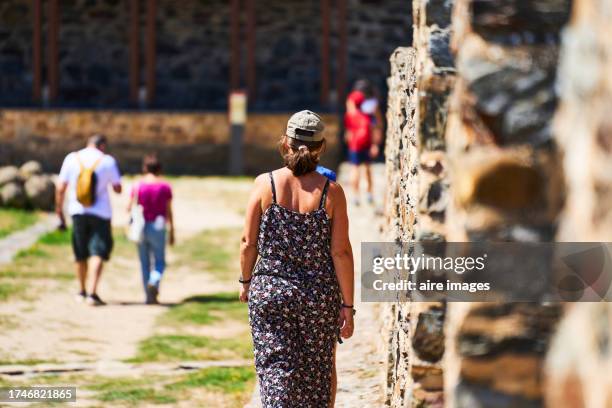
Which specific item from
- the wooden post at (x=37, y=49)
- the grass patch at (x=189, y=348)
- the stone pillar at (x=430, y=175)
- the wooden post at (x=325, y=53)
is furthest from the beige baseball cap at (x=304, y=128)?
the wooden post at (x=37, y=49)

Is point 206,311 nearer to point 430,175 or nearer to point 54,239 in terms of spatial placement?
point 54,239

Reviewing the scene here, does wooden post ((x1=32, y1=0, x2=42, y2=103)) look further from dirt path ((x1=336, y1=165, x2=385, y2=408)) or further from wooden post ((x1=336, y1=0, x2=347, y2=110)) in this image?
dirt path ((x1=336, y1=165, x2=385, y2=408))

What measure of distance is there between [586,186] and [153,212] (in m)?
7.92

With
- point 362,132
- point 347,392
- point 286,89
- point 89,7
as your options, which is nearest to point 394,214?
point 347,392

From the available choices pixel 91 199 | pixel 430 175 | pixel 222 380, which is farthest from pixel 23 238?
pixel 430 175

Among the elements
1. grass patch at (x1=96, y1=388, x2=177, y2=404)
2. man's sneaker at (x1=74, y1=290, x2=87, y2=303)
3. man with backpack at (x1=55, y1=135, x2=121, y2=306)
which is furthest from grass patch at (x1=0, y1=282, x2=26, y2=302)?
grass patch at (x1=96, y1=388, x2=177, y2=404)

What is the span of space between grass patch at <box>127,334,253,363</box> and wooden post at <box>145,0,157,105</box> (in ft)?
35.6

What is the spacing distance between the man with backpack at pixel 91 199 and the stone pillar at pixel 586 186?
7.60 metres

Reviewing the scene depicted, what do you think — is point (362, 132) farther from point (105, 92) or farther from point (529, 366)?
point (529, 366)

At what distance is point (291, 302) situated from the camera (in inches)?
195

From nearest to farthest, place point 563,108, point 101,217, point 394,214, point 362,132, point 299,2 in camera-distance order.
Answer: point 563,108
point 394,214
point 101,217
point 362,132
point 299,2

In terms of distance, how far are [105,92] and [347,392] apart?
49.7ft

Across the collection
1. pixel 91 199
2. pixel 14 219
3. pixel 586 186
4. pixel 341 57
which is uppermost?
pixel 341 57

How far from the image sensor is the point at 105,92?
68.7 feet
